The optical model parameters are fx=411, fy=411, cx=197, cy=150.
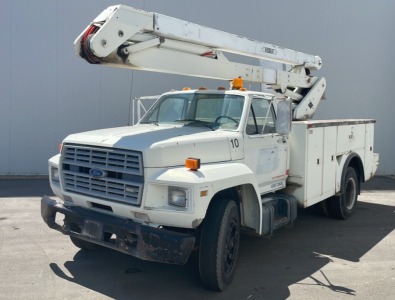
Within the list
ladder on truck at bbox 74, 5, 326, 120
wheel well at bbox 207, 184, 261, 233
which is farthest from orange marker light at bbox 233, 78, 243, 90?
wheel well at bbox 207, 184, 261, 233

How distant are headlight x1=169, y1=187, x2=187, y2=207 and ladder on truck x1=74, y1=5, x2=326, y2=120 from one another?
1810 millimetres

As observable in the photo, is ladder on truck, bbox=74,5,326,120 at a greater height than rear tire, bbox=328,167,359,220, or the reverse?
ladder on truck, bbox=74,5,326,120

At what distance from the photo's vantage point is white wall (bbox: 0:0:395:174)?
12.1m

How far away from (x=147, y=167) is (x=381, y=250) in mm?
4056

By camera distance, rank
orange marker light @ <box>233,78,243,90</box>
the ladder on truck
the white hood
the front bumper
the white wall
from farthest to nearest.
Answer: the white wall, orange marker light @ <box>233,78,243,90</box>, the ladder on truck, the white hood, the front bumper

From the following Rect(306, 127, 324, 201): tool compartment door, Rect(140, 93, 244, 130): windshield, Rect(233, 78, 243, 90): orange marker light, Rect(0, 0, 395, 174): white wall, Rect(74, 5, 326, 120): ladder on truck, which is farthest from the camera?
Rect(0, 0, 395, 174): white wall

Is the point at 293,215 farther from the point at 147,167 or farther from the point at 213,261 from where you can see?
the point at 147,167

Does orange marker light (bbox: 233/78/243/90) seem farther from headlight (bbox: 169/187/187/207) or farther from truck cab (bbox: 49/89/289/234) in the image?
headlight (bbox: 169/187/187/207)

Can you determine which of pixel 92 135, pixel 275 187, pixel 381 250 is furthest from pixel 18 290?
pixel 381 250

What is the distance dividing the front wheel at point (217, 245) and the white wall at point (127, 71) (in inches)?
343

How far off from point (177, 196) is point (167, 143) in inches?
24.2

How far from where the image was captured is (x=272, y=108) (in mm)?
6168

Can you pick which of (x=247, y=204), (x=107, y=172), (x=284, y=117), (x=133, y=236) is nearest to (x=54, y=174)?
(x=107, y=172)

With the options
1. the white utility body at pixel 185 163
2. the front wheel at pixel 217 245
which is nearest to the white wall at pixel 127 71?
the white utility body at pixel 185 163
